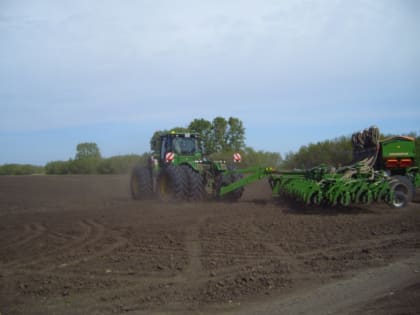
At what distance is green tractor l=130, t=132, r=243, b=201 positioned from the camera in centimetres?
1291

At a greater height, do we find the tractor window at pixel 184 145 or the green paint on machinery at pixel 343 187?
the tractor window at pixel 184 145

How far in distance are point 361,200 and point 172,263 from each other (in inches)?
224

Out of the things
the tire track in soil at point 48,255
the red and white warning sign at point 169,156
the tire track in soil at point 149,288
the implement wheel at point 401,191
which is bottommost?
Result: the tire track in soil at point 149,288

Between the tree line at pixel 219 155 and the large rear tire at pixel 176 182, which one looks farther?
the tree line at pixel 219 155

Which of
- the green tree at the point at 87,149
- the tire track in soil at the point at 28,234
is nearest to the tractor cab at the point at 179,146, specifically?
the tire track in soil at the point at 28,234

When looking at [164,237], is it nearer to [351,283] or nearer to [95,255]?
[95,255]

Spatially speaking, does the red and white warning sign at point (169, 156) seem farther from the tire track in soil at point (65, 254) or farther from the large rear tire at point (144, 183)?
the tire track in soil at point (65, 254)

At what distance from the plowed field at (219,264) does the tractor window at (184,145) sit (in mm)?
4190

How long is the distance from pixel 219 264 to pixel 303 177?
578 cm

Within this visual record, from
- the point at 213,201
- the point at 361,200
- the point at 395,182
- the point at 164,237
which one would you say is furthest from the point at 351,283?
the point at 213,201

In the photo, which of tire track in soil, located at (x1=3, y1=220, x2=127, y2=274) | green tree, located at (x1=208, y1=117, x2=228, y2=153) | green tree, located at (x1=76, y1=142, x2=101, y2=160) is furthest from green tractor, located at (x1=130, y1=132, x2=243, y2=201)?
green tree, located at (x1=76, y1=142, x2=101, y2=160)

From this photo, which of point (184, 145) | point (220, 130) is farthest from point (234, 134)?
point (184, 145)

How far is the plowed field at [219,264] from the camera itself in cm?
495

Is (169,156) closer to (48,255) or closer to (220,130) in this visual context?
(48,255)
